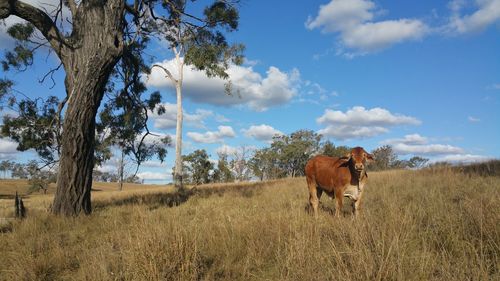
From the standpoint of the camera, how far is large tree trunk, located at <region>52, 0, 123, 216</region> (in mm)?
9398

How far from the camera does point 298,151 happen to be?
71.7 m

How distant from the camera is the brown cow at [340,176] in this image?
7738mm

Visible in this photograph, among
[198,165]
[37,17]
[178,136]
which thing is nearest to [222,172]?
[198,165]

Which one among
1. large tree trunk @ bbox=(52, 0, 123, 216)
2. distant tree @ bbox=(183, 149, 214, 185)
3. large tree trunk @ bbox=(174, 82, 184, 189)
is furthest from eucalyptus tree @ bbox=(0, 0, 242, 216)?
distant tree @ bbox=(183, 149, 214, 185)

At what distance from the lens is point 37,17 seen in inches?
401

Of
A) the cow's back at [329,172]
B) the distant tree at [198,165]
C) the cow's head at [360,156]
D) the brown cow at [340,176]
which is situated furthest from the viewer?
the distant tree at [198,165]

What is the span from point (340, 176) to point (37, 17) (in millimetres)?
8893

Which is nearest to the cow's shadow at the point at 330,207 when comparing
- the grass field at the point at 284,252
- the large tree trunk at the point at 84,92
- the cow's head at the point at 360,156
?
the cow's head at the point at 360,156

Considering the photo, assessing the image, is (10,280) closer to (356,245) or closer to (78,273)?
(78,273)

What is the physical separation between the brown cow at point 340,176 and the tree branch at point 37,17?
7.33 metres

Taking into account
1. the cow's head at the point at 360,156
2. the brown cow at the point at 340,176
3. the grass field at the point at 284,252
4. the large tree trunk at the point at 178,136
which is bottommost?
the grass field at the point at 284,252

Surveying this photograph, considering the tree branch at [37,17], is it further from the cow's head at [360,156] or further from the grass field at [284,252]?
the cow's head at [360,156]

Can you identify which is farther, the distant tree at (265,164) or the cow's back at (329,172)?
the distant tree at (265,164)

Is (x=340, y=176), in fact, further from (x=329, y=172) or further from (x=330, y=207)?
(x=330, y=207)
